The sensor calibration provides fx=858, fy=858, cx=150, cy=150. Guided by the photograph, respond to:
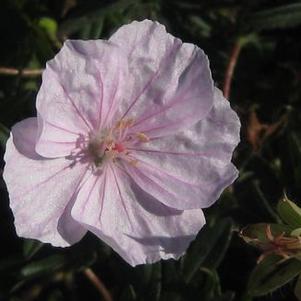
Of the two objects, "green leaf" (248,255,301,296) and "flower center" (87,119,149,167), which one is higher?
A: "flower center" (87,119,149,167)

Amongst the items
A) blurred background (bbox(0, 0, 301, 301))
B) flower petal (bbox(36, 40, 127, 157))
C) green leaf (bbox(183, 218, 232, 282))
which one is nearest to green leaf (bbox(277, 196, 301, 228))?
blurred background (bbox(0, 0, 301, 301))

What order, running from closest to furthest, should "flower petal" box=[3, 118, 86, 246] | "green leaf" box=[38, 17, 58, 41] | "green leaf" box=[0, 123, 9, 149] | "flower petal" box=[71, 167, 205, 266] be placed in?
"flower petal" box=[3, 118, 86, 246] → "flower petal" box=[71, 167, 205, 266] → "green leaf" box=[0, 123, 9, 149] → "green leaf" box=[38, 17, 58, 41]

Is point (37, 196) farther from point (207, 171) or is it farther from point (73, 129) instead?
point (207, 171)

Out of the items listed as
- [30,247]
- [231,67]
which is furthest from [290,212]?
[231,67]

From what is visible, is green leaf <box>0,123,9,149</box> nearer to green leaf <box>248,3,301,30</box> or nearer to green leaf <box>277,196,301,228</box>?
green leaf <box>277,196,301,228</box>

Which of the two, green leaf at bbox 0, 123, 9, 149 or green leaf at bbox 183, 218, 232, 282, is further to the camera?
green leaf at bbox 183, 218, 232, 282

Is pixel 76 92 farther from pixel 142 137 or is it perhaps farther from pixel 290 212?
pixel 290 212

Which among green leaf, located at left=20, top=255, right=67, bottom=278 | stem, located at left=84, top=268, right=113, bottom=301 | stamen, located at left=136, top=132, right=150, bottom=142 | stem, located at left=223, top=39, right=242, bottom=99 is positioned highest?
stamen, located at left=136, top=132, right=150, bottom=142
